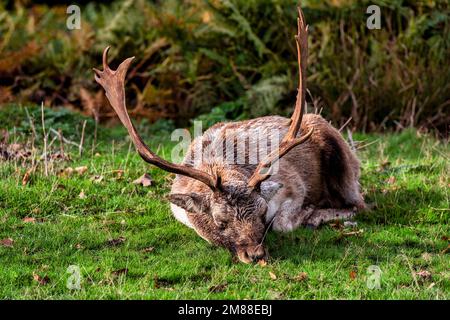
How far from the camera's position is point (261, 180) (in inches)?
279

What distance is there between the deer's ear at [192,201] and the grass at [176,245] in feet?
1.14

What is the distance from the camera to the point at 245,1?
13812 mm

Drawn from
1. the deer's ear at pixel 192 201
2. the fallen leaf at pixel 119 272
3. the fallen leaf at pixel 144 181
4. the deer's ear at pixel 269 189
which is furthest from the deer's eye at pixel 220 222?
the fallen leaf at pixel 144 181

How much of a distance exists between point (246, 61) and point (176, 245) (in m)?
7.02

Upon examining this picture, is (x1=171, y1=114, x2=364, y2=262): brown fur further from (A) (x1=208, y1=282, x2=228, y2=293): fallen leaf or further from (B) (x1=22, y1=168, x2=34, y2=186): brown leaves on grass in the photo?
(B) (x1=22, y1=168, x2=34, y2=186): brown leaves on grass

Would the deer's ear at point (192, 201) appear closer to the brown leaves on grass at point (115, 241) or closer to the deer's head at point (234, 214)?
the deer's head at point (234, 214)

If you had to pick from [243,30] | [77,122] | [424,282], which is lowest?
[424,282]

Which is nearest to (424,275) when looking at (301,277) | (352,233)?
(301,277)

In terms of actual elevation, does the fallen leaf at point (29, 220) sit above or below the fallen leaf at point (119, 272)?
above

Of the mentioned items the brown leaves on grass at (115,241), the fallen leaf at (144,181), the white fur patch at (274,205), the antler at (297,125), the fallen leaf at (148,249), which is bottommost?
the fallen leaf at (148,249)

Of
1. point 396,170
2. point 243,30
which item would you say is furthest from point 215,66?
point 396,170

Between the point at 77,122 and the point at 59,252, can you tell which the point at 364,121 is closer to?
the point at 77,122

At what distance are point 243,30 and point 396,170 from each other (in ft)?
16.0

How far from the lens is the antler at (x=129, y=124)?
7.15 metres
